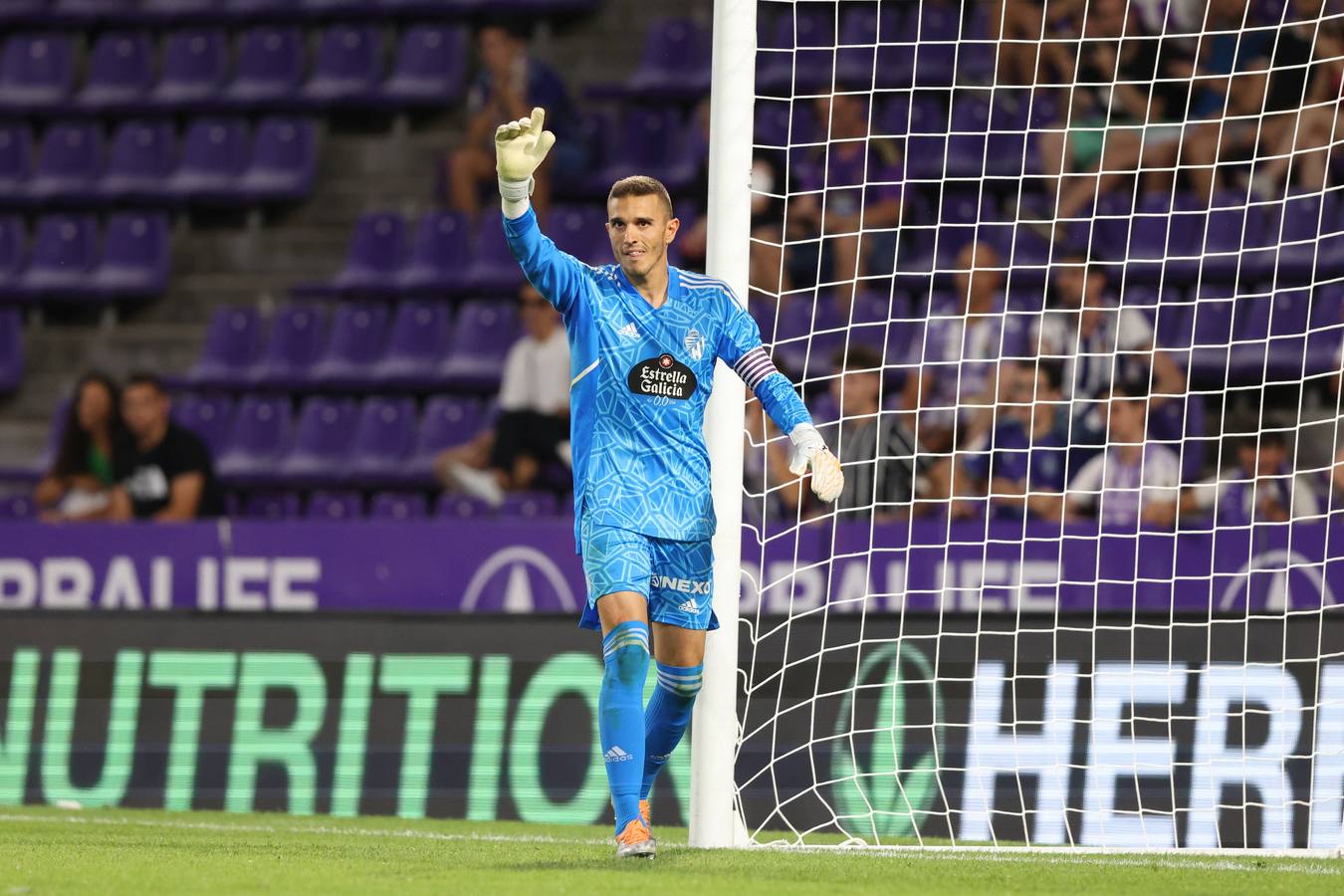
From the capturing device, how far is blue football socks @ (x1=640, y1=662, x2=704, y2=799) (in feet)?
20.3

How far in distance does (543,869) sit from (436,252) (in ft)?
30.5

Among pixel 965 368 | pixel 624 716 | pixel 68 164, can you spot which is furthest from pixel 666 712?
pixel 68 164

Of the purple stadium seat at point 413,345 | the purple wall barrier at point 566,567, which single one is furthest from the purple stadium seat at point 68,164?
the purple wall barrier at point 566,567

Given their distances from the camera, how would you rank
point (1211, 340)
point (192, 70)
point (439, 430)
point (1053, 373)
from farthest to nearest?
point (192, 70) < point (439, 430) < point (1211, 340) < point (1053, 373)

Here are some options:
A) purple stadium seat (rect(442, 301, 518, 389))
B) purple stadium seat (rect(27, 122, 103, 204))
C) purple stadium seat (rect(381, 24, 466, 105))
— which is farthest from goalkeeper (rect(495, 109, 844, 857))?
purple stadium seat (rect(27, 122, 103, 204))

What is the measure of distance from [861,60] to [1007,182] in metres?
1.54

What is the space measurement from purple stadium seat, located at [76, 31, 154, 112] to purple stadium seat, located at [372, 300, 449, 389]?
149 inches

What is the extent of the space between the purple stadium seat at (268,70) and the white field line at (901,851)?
8.76 metres

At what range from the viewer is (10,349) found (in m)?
15.5

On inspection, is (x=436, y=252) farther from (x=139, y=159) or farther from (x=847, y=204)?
(x=847, y=204)

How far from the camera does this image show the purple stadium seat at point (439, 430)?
516 inches

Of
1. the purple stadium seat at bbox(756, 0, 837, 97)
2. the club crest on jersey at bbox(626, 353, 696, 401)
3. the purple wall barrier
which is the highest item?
the purple stadium seat at bbox(756, 0, 837, 97)

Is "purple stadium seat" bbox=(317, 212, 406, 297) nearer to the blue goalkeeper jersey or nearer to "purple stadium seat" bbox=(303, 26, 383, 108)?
"purple stadium seat" bbox=(303, 26, 383, 108)

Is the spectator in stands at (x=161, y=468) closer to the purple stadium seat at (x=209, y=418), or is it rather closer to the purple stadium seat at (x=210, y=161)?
the purple stadium seat at (x=209, y=418)
